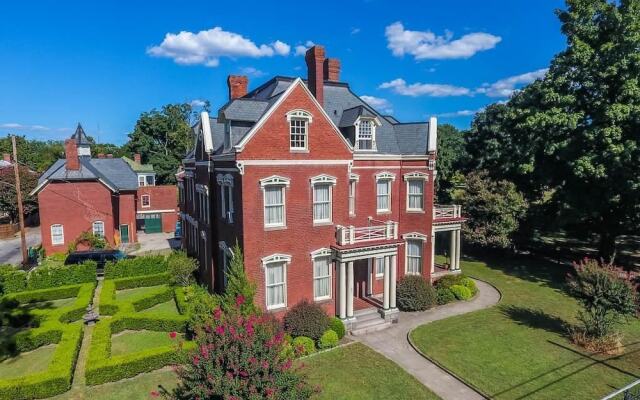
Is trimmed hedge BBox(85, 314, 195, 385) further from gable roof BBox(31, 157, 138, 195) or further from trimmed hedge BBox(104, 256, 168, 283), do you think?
gable roof BBox(31, 157, 138, 195)

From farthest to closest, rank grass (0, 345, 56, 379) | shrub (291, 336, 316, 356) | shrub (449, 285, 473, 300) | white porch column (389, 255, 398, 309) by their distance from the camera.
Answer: shrub (449, 285, 473, 300)
white porch column (389, 255, 398, 309)
shrub (291, 336, 316, 356)
grass (0, 345, 56, 379)

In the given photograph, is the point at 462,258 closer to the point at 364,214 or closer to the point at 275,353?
the point at 364,214

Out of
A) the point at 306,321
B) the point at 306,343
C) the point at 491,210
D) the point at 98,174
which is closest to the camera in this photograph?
the point at 306,343

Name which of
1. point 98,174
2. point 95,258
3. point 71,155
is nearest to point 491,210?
point 95,258

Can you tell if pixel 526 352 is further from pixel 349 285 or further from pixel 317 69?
pixel 317 69

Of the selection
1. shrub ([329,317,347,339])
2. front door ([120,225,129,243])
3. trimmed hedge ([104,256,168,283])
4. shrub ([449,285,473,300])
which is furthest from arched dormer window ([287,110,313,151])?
front door ([120,225,129,243])

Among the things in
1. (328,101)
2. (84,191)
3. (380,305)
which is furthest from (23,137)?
(380,305)
